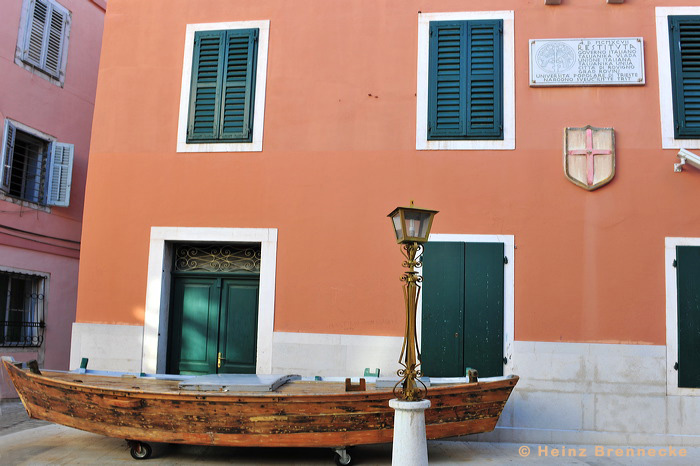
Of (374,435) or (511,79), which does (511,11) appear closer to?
(511,79)

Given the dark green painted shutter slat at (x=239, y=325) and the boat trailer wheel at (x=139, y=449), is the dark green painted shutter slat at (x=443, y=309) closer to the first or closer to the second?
the dark green painted shutter slat at (x=239, y=325)

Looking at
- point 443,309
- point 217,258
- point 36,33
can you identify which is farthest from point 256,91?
point 36,33

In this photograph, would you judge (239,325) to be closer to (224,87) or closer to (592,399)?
(224,87)

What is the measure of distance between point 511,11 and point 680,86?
229 centimetres

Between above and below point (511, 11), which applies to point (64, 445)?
Answer: below

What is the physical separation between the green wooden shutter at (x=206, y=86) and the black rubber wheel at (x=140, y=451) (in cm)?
395

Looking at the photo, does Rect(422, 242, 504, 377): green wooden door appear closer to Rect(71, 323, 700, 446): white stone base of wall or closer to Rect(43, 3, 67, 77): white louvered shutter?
Rect(71, 323, 700, 446): white stone base of wall

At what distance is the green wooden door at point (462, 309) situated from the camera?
7.47 m

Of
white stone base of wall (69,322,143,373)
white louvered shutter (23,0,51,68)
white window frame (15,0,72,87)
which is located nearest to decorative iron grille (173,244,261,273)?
white stone base of wall (69,322,143,373)

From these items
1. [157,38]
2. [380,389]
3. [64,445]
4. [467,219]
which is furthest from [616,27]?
[64,445]

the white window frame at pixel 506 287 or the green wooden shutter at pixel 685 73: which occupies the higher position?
the green wooden shutter at pixel 685 73

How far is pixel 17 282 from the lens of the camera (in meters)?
11.3

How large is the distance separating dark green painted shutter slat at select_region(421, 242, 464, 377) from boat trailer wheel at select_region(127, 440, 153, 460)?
10.6ft

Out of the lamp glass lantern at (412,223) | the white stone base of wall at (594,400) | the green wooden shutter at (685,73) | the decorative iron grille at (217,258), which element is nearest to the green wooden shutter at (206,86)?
the decorative iron grille at (217,258)
